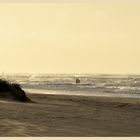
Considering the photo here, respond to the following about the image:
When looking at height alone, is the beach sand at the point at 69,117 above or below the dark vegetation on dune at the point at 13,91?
below

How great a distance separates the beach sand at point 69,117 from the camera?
1.68 metres

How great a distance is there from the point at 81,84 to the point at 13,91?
0.35 m

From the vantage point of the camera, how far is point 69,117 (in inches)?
66.9

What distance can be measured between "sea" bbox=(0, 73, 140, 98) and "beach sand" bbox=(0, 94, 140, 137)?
1.2 inches

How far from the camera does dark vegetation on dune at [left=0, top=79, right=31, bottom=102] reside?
1.70 metres

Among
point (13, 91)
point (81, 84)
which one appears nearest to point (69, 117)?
point (81, 84)

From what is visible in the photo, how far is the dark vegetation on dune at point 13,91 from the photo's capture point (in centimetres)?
170

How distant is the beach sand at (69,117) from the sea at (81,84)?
0.03 meters

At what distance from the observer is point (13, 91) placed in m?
1.70

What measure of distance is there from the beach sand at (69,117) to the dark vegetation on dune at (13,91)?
3cm

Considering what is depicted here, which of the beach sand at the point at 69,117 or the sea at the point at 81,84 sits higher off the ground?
the sea at the point at 81,84

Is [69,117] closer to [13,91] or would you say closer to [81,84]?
[81,84]

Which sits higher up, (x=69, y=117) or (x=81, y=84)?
(x=81, y=84)

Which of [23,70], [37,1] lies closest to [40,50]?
[23,70]
